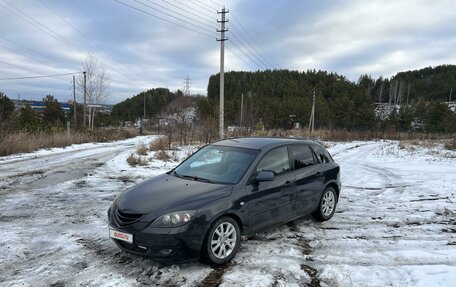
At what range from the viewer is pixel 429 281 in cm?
409

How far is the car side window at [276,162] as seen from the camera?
540cm

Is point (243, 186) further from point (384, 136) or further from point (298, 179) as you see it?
point (384, 136)

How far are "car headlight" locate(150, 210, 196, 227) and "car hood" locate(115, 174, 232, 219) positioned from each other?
2.1 inches

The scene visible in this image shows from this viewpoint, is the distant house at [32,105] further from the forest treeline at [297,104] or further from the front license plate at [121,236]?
the front license plate at [121,236]

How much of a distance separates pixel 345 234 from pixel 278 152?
5.70 ft

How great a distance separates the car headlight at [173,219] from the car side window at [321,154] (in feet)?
10.6

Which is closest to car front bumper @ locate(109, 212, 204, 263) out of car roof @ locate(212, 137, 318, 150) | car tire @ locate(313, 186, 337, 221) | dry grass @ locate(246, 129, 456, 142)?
car roof @ locate(212, 137, 318, 150)

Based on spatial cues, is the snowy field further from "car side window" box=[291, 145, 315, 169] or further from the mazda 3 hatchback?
"car side window" box=[291, 145, 315, 169]

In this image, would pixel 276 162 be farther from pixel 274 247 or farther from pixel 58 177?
pixel 58 177

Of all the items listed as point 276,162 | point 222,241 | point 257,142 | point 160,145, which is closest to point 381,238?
point 276,162

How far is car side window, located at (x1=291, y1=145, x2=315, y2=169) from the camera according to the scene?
604 centimetres

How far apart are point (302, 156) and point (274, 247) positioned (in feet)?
5.83

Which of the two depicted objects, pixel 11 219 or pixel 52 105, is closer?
pixel 11 219

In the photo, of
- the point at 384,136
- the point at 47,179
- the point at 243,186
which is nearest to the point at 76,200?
the point at 47,179
